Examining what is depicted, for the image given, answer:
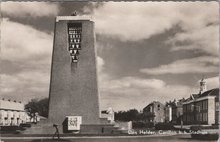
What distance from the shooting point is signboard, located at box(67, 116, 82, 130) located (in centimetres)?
1695

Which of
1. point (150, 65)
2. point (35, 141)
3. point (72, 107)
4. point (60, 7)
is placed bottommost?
point (35, 141)

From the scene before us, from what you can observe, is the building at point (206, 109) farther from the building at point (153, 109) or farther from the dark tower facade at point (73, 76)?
the dark tower facade at point (73, 76)

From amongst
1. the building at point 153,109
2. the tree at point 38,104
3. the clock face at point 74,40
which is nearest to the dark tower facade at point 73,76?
the clock face at point 74,40

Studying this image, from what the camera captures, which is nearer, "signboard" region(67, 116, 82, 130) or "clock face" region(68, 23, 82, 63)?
"signboard" region(67, 116, 82, 130)

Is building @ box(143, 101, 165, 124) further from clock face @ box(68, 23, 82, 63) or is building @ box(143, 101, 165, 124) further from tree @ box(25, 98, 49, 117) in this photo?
tree @ box(25, 98, 49, 117)

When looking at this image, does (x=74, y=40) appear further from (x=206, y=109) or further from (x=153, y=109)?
(x=206, y=109)

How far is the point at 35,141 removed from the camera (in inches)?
558

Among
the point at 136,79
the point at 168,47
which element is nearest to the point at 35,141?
the point at 136,79

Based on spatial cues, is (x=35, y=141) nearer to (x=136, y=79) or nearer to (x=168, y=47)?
(x=136, y=79)

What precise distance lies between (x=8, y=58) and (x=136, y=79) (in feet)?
13.7

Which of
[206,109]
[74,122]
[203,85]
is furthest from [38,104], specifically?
[203,85]

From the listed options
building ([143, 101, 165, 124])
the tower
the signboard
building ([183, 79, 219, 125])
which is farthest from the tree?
the tower

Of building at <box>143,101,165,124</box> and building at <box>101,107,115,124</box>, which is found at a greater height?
building at <box>143,101,165,124</box>

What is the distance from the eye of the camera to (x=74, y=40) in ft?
61.5
